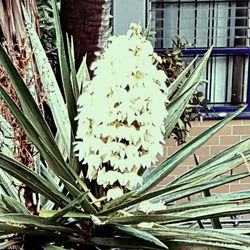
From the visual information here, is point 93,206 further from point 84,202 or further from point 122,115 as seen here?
point 122,115

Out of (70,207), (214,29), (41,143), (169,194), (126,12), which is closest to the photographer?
(70,207)

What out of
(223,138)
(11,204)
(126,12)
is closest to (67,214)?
(11,204)

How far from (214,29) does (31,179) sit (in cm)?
442

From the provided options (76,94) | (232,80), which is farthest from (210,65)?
(76,94)

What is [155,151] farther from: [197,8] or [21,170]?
[197,8]

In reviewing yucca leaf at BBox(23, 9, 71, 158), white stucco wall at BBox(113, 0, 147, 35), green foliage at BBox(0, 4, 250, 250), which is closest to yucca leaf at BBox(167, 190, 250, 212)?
green foliage at BBox(0, 4, 250, 250)

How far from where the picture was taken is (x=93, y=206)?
1867 mm

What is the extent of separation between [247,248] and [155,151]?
0.37 meters

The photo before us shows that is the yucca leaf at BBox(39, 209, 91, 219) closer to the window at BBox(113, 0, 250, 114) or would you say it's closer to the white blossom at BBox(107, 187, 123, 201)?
the white blossom at BBox(107, 187, 123, 201)

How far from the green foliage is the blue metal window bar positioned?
12.8ft

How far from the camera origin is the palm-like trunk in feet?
10.9

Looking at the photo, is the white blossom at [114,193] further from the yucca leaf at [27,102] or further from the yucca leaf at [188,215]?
the yucca leaf at [27,102]

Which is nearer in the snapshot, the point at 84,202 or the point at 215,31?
the point at 84,202

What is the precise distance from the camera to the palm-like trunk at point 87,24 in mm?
3309
